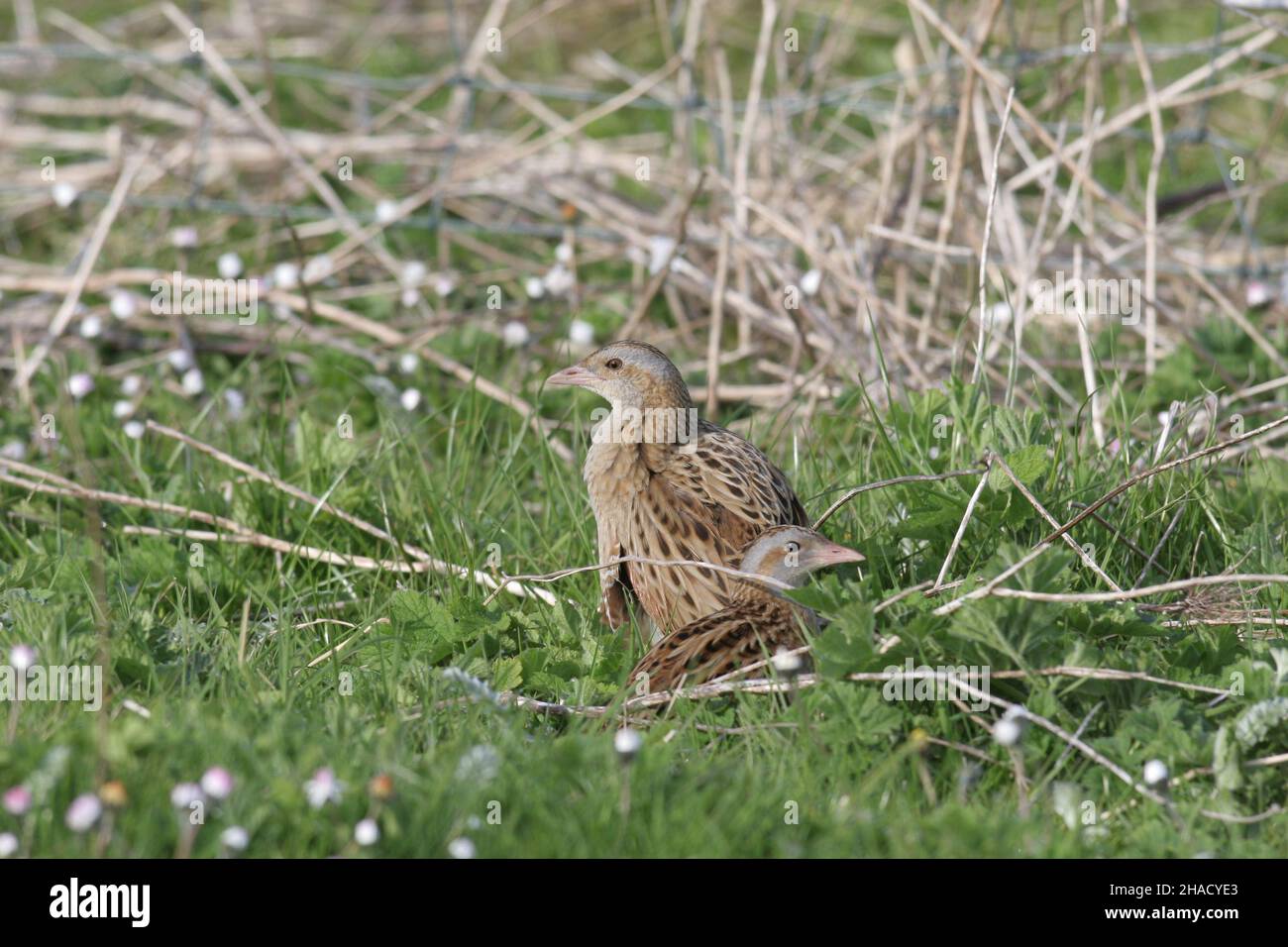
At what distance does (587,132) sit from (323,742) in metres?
6.51

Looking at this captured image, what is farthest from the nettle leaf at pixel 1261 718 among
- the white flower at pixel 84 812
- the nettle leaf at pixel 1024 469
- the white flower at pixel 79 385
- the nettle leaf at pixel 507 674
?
the white flower at pixel 79 385

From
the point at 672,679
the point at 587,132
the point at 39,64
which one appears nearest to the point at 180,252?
the point at 587,132

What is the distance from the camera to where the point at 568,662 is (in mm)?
4559

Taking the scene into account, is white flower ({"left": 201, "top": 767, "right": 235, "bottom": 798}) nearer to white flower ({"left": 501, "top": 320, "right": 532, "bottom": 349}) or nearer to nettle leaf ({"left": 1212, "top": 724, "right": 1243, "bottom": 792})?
nettle leaf ({"left": 1212, "top": 724, "right": 1243, "bottom": 792})

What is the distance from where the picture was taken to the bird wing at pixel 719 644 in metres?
4.23

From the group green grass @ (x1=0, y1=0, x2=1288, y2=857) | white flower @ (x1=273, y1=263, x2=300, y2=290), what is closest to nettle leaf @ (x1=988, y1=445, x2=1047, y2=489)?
green grass @ (x1=0, y1=0, x2=1288, y2=857)

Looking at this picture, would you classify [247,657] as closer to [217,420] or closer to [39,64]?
[217,420]

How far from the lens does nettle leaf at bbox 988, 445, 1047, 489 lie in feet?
15.3

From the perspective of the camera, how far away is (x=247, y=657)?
448 centimetres

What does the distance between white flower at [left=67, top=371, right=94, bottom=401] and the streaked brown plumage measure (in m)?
3.13

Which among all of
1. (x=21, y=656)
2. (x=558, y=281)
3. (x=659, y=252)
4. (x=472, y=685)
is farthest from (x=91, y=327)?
(x=472, y=685)

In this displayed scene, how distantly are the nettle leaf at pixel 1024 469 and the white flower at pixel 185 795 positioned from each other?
246cm

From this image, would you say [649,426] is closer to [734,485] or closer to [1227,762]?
[734,485]

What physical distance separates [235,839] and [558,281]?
4367 millimetres
